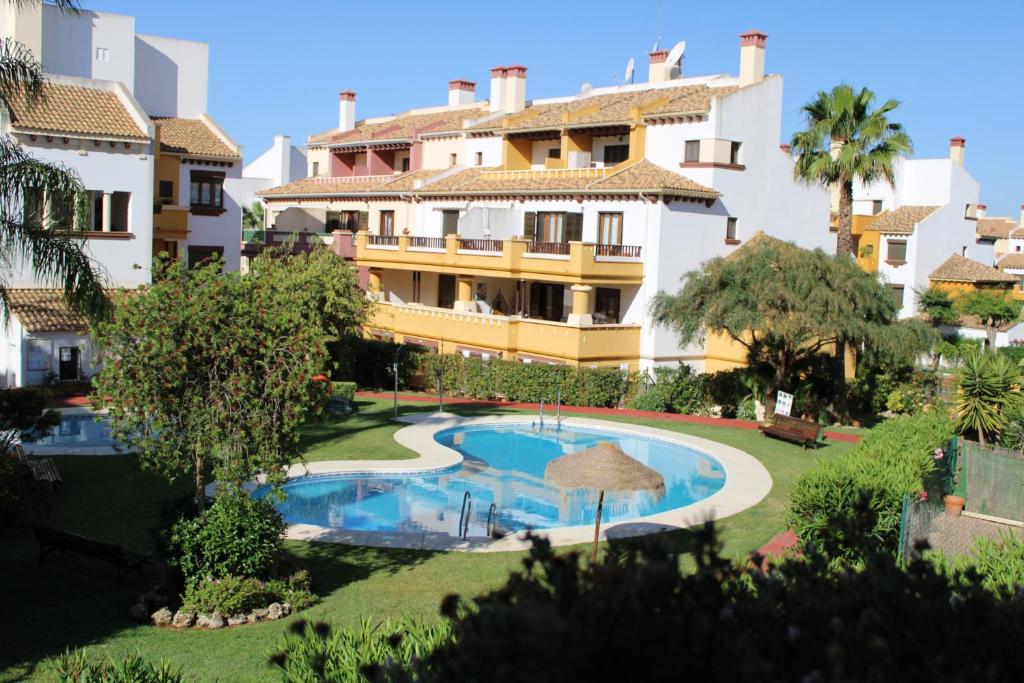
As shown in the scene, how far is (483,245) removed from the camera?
137 feet

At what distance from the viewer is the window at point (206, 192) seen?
4372 cm

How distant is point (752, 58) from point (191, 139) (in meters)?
24.9

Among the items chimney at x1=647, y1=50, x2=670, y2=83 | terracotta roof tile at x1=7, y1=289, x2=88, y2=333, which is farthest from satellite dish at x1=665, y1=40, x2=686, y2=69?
terracotta roof tile at x1=7, y1=289, x2=88, y2=333

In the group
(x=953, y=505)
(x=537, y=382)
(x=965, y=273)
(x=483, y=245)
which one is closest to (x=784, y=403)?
(x=537, y=382)

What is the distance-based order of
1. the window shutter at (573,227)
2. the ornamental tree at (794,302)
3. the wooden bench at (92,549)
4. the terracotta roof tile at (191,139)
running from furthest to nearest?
the terracotta roof tile at (191,139), the window shutter at (573,227), the ornamental tree at (794,302), the wooden bench at (92,549)

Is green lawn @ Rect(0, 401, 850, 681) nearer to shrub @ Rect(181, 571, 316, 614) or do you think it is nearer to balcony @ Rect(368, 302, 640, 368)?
shrub @ Rect(181, 571, 316, 614)

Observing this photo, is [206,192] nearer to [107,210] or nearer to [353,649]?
[107,210]

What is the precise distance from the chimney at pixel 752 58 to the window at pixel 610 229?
8604 mm

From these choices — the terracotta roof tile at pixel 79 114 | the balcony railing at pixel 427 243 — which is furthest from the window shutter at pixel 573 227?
the terracotta roof tile at pixel 79 114

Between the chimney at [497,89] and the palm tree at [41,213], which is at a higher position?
the chimney at [497,89]

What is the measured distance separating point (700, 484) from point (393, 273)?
29031 millimetres

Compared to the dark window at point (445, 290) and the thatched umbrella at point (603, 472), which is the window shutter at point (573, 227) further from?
the thatched umbrella at point (603, 472)

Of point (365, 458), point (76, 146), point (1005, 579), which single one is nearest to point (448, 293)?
point (76, 146)

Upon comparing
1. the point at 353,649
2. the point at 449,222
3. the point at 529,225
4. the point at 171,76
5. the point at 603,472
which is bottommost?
the point at 353,649
